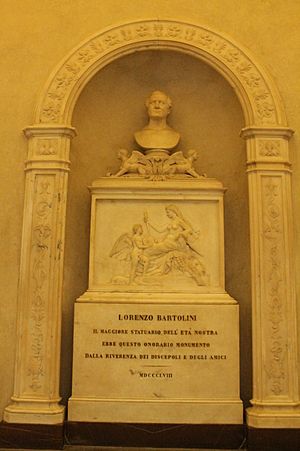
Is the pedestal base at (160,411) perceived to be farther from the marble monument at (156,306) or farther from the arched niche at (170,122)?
the arched niche at (170,122)

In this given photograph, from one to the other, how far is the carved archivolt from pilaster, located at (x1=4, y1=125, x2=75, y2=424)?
0.36 m

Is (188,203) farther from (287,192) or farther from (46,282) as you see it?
(46,282)

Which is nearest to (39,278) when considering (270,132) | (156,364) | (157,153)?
(156,364)

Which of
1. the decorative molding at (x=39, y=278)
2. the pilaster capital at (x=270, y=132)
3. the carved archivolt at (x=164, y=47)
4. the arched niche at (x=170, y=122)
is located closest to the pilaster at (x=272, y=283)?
the pilaster capital at (x=270, y=132)

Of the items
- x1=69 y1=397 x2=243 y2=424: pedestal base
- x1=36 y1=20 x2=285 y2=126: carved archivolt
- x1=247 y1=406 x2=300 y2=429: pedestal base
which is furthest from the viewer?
x1=36 y1=20 x2=285 y2=126: carved archivolt

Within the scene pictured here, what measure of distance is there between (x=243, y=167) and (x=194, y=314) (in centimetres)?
179

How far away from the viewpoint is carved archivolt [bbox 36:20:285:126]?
5383mm

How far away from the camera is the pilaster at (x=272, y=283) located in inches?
190

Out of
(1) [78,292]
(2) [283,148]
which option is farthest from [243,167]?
(1) [78,292]

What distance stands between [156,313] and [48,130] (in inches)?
84.1

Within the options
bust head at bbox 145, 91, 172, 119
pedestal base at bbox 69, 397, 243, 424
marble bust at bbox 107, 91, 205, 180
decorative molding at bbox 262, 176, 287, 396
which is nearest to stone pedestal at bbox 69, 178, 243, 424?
pedestal base at bbox 69, 397, 243, 424

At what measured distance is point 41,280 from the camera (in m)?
5.06

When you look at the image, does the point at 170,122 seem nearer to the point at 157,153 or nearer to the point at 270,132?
the point at 157,153

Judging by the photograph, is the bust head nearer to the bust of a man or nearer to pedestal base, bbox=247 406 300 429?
the bust of a man
